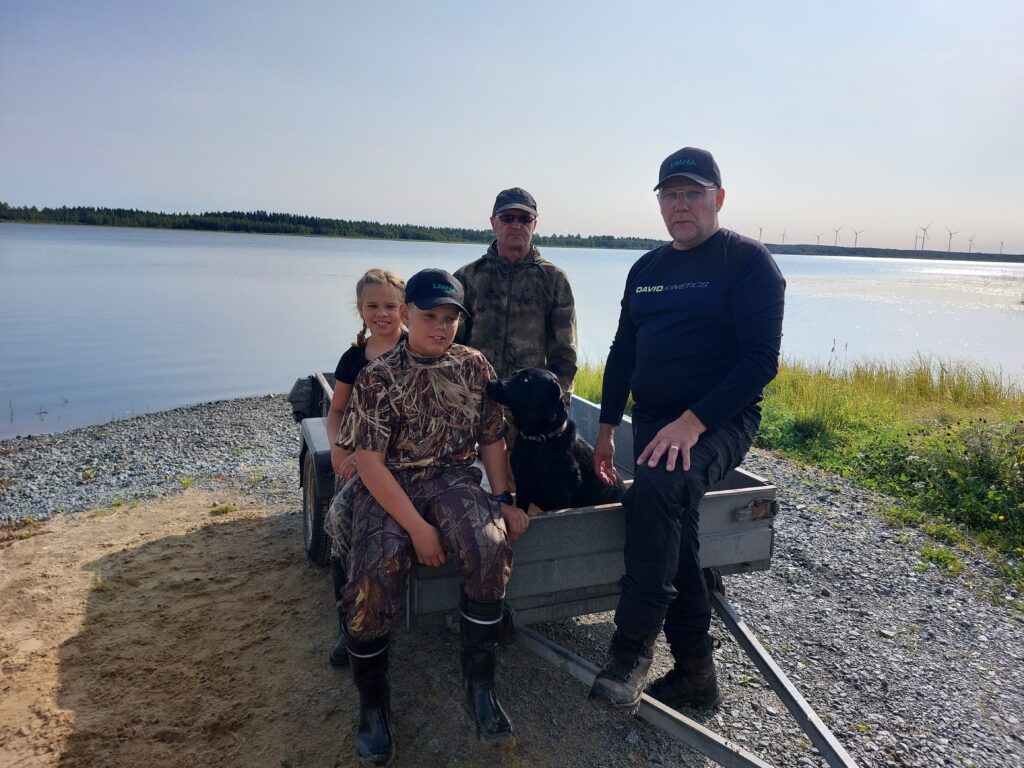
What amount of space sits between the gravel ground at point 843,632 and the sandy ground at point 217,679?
0.17 meters

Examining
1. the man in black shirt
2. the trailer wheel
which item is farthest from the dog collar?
the trailer wheel

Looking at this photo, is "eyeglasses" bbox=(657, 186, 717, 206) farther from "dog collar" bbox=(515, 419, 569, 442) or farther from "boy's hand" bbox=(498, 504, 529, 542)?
"boy's hand" bbox=(498, 504, 529, 542)

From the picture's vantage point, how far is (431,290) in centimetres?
270

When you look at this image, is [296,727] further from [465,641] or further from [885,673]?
[885,673]

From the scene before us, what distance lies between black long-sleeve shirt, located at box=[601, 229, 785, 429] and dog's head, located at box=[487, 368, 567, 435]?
499 mm

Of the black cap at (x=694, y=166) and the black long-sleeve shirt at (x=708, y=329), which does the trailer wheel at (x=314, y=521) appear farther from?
the black cap at (x=694, y=166)

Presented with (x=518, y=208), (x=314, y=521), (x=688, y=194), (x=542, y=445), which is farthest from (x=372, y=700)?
(x=518, y=208)

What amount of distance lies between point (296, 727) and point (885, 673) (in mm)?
2775

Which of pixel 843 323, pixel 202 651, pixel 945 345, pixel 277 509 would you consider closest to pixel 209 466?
pixel 277 509

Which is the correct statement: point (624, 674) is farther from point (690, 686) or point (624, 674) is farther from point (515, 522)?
point (515, 522)

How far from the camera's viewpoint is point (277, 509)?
5402 mm

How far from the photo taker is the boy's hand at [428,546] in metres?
2.43

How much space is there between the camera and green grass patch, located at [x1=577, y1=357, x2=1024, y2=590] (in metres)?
5.07

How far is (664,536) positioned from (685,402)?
706 millimetres
